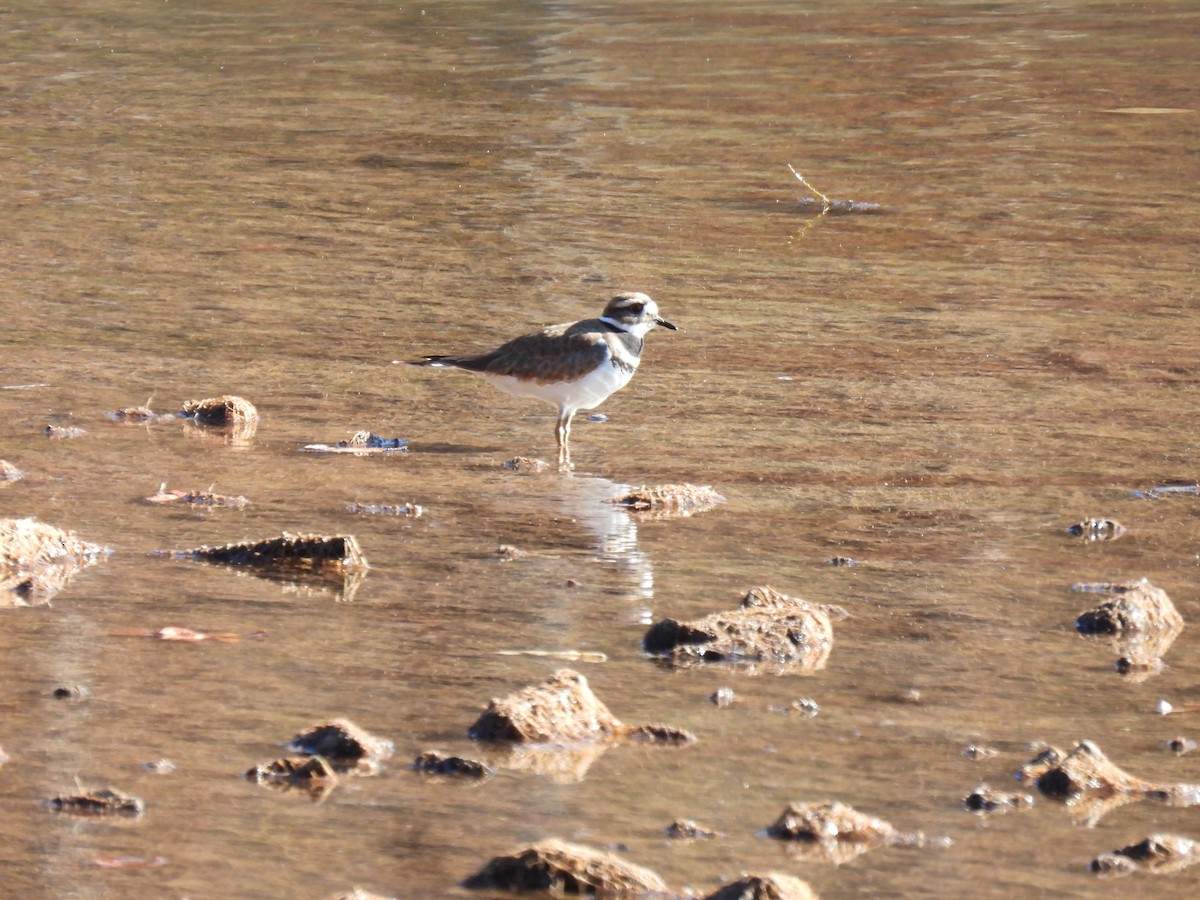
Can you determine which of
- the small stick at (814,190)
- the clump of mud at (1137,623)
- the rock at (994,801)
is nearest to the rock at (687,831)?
the rock at (994,801)

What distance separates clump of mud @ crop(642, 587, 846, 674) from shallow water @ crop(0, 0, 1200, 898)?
0.10 m

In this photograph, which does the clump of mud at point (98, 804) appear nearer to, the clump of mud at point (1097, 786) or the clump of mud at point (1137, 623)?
the clump of mud at point (1097, 786)

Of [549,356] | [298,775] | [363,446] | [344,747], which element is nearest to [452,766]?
[344,747]

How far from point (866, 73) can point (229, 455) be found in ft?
46.6

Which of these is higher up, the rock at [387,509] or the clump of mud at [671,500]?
the clump of mud at [671,500]

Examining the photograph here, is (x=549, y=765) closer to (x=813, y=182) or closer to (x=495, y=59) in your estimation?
(x=813, y=182)

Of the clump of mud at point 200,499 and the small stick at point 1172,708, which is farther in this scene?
the clump of mud at point 200,499

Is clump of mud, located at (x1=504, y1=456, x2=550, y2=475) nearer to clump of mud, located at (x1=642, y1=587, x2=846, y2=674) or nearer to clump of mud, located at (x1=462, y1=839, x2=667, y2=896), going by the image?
clump of mud, located at (x1=642, y1=587, x2=846, y2=674)

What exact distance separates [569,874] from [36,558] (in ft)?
9.91

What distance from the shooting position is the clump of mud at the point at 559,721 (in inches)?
211

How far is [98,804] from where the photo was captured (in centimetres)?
490

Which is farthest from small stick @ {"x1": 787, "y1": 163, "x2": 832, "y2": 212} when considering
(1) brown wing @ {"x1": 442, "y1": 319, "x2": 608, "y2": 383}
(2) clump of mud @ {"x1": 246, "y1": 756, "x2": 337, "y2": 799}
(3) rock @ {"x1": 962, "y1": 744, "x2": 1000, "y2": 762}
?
(2) clump of mud @ {"x1": 246, "y1": 756, "x2": 337, "y2": 799}

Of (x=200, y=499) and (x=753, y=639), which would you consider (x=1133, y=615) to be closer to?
(x=753, y=639)

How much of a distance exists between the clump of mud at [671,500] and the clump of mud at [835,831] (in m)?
2.96
